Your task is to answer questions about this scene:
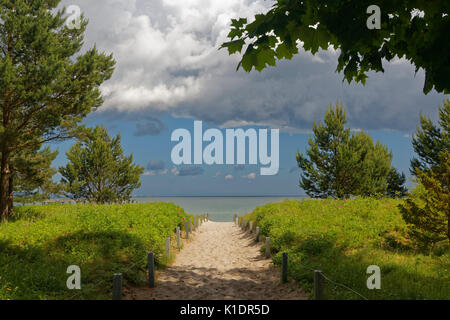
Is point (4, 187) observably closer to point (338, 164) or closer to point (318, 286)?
point (318, 286)

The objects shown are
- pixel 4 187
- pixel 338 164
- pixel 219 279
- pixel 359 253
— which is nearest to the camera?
pixel 219 279

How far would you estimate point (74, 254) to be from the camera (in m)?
9.76

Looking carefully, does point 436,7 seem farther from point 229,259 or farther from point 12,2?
point 12,2

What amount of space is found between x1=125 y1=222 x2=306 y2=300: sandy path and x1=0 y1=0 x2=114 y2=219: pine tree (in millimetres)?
10452

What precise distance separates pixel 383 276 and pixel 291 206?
13446 mm

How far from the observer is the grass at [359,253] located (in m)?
7.38

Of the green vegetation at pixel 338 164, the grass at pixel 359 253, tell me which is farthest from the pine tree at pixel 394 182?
the grass at pixel 359 253

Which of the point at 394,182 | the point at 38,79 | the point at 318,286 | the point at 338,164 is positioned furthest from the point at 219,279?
the point at 394,182

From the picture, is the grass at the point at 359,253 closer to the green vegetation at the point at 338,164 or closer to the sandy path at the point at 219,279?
the sandy path at the point at 219,279

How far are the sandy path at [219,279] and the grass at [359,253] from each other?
667 millimetres

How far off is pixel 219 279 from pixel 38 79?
12883 mm

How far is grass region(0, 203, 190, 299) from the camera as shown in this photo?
730 centimetres

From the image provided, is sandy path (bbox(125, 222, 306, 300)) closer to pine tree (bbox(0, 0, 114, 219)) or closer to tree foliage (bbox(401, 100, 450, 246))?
tree foliage (bbox(401, 100, 450, 246))

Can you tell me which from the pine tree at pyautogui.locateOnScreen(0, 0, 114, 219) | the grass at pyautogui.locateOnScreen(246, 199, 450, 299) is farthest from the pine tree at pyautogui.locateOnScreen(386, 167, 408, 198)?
the pine tree at pyautogui.locateOnScreen(0, 0, 114, 219)
